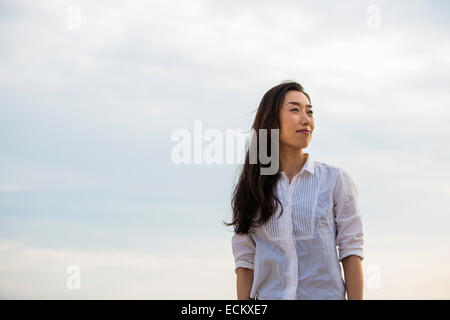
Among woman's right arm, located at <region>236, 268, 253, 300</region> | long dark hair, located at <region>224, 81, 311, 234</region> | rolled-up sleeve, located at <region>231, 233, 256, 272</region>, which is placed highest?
long dark hair, located at <region>224, 81, 311, 234</region>

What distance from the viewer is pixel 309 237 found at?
491 centimetres

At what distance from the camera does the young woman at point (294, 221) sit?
15.9ft

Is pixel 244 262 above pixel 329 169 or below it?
below

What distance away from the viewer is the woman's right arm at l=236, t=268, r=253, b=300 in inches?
208

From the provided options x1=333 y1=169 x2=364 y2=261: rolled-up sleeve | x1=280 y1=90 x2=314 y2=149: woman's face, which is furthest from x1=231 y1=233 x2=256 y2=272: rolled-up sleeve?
x1=280 y1=90 x2=314 y2=149: woman's face

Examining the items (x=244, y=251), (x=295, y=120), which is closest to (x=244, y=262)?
(x=244, y=251)

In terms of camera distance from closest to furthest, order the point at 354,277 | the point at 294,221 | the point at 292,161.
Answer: the point at 354,277
the point at 294,221
the point at 292,161

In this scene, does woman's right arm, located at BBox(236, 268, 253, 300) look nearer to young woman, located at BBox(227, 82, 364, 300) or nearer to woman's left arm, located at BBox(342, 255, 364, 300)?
young woman, located at BBox(227, 82, 364, 300)

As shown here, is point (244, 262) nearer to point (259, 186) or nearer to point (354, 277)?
point (259, 186)

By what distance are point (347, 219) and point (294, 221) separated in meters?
0.42

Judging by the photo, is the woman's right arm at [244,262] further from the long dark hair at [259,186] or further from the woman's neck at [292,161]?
the woman's neck at [292,161]
